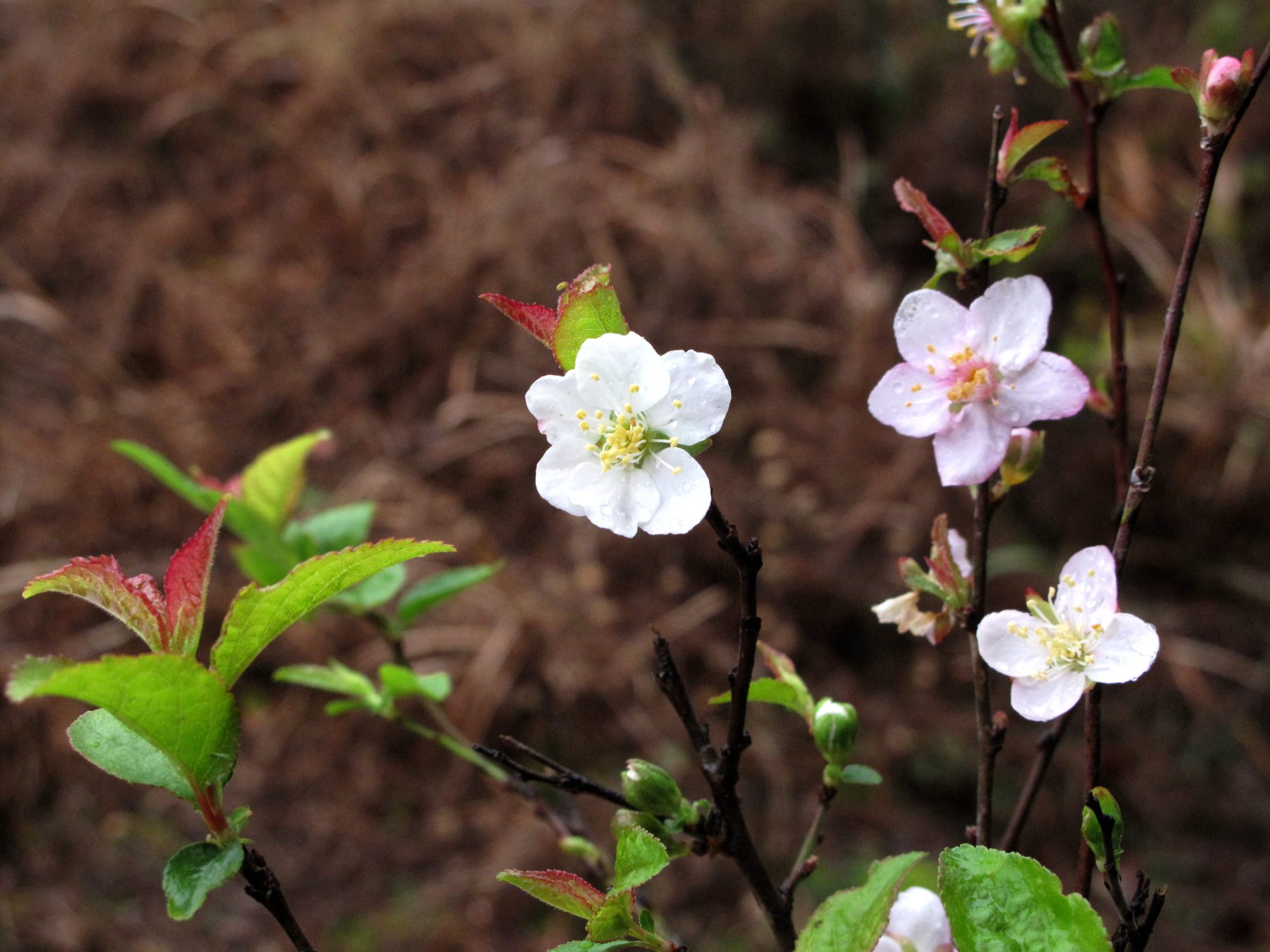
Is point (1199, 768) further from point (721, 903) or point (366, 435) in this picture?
point (366, 435)

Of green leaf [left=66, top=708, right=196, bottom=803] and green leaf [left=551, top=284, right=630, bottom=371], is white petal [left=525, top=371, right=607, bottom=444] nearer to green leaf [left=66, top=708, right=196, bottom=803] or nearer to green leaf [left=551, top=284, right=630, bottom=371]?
green leaf [left=551, top=284, right=630, bottom=371]

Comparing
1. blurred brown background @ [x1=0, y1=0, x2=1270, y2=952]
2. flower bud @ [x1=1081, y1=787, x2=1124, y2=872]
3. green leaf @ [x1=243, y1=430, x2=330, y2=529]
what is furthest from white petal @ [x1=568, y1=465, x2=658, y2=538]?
blurred brown background @ [x1=0, y1=0, x2=1270, y2=952]

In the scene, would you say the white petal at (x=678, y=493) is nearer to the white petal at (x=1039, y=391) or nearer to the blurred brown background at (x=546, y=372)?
the white petal at (x=1039, y=391)

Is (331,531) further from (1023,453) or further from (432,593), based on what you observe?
(1023,453)

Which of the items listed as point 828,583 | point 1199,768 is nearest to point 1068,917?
point 828,583

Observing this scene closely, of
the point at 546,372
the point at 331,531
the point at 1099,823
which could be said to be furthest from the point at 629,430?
the point at 546,372

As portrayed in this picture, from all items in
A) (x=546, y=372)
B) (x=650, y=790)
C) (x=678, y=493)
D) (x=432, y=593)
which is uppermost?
(x=678, y=493)

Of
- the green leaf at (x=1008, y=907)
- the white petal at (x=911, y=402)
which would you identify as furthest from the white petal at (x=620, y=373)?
the green leaf at (x=1008, y=907)
